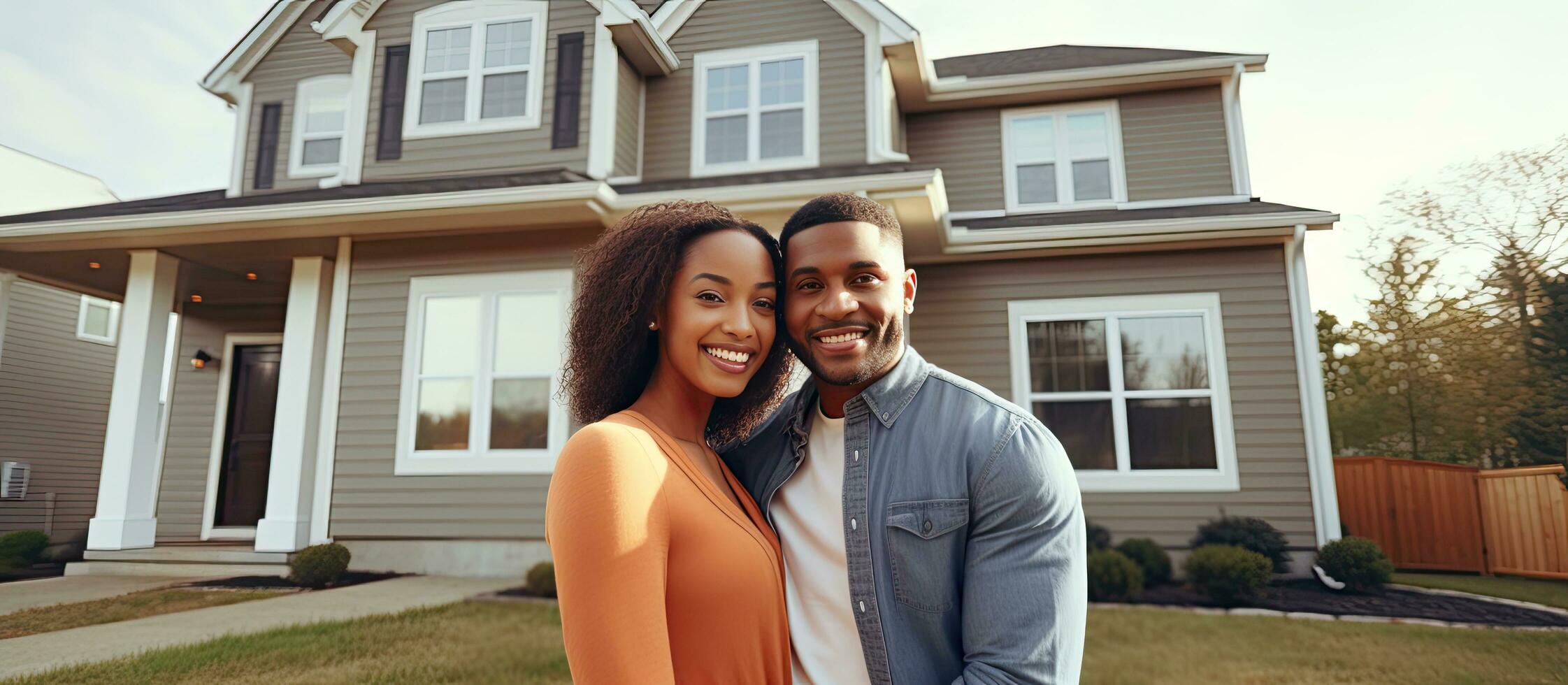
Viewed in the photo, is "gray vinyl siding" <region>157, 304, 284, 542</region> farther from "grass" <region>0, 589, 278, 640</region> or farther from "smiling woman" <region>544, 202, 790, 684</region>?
"smiling woman" <region>544, 202, 790, 684</region>

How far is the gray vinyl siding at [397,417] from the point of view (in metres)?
7.90

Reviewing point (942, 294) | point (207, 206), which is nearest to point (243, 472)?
point (207, 206)

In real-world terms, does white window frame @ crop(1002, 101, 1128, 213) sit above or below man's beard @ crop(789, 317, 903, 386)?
above

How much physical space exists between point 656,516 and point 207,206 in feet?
32.2

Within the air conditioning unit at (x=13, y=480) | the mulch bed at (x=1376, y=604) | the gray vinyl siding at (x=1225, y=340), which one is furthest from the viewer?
the air conditioning unit at (x=13, y=480)

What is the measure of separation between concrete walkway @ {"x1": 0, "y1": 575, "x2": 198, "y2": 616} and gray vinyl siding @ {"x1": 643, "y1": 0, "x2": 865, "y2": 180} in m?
6.48

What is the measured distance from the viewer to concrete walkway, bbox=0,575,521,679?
189 inches

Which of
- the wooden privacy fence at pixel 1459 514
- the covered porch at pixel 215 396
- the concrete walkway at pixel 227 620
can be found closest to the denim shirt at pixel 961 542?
the concrete walkway at pixel 227 620

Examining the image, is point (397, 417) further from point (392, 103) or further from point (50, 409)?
point (50, 409)

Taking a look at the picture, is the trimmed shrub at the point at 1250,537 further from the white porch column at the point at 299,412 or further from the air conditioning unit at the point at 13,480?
the air conditioning unit at the point at 13,480

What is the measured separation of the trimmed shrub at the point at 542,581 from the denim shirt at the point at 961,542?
6.00 metres

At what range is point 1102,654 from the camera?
17.4ft

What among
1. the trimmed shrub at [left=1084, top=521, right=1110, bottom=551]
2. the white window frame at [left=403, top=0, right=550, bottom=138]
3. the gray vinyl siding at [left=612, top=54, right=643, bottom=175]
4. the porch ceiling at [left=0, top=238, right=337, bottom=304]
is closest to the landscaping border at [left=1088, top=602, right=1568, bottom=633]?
the trimmed shrub at [left=1084, top=521, right=1110, bottom=551]

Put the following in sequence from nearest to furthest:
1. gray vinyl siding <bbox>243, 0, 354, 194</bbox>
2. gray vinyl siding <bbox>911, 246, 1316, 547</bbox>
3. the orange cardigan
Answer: the orange cardigan
gray vinyl siding <bbox>911, 246, 1316, 547</bbox>
gray vinyl siding <bbox>243, 0, 354, 194</bbox>
